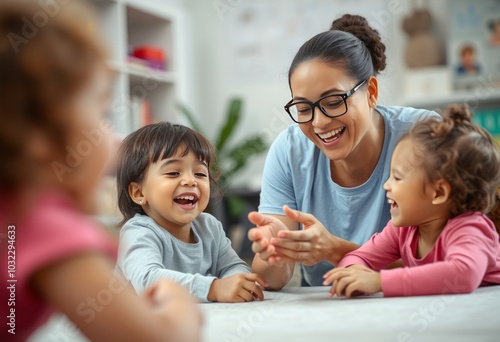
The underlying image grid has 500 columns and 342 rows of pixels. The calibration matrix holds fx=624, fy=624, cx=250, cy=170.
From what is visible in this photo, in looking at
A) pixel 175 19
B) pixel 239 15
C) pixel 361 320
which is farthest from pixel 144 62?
pixel 361 320

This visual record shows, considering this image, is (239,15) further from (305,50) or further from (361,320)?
(361,320)

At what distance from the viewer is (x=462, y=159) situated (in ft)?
3.56

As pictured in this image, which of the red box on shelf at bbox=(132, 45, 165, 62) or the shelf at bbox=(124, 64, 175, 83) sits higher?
the red box on shelf at bbox=(132, 45, 165, 62)

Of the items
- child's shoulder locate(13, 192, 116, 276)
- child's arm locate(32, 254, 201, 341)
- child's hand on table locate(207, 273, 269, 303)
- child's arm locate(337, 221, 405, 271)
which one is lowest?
child's hand on table locate(207, 273, 269, 303)

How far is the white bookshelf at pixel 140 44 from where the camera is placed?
3.80 m

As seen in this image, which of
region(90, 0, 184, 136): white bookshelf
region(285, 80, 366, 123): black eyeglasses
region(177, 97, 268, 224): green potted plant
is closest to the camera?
region(285, 80, 366, 123): black eyeglasses

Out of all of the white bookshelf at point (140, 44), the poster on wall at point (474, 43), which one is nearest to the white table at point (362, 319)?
the white bookshelf at point (140, 44)

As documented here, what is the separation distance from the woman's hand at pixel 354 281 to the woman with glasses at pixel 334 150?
0.12 m

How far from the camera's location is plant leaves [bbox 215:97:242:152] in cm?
455

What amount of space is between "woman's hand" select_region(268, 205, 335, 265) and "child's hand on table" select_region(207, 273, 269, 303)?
63mm

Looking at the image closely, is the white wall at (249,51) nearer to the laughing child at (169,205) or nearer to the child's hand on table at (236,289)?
the laughing child at (169,205)

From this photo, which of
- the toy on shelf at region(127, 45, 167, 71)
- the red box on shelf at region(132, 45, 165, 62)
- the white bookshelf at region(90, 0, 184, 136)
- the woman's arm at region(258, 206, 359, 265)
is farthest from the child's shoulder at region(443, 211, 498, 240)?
the red box on shelf at region(132, 45, 165, 62)

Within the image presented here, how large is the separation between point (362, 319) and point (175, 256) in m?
0.53

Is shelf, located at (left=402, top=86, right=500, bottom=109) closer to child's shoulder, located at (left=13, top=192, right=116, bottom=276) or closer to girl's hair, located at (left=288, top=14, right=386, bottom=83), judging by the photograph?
girl's hair, located at (left=288, top=14, right=386, bottom=83)
